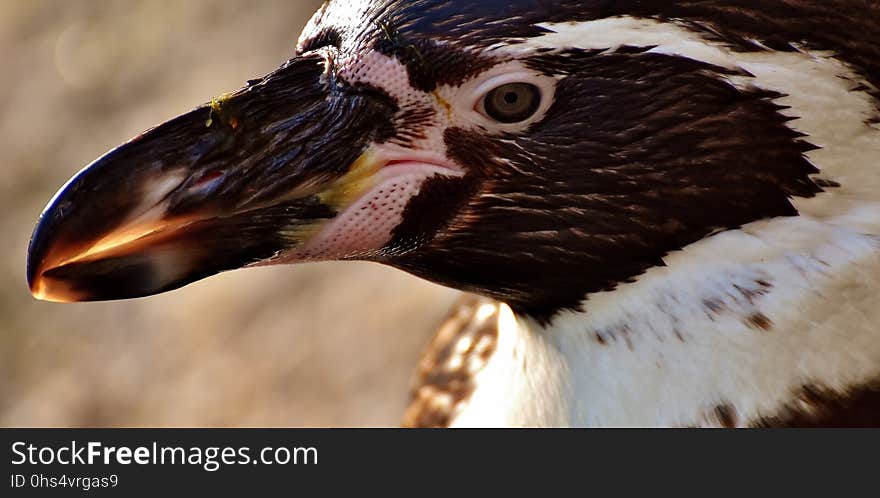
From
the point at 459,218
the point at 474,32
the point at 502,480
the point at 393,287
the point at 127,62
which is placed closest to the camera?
the point at 474,32

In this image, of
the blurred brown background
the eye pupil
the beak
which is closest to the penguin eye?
the eye pupil

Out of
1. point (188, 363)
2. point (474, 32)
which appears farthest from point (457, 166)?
point (188, 363)

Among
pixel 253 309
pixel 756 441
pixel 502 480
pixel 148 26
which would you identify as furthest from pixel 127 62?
pixel 756 441

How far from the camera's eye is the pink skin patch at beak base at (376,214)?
150 cm

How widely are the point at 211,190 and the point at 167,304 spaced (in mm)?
2147

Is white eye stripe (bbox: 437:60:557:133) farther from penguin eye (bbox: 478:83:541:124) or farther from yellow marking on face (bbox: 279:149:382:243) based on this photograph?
yellow marking on face (bbox: 279:149:382:243)

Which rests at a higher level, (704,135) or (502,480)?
(704,135)

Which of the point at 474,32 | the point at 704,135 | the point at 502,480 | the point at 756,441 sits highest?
the point at 474,32

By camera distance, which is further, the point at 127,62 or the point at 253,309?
the point at 127,62

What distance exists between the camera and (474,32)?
1427 mm

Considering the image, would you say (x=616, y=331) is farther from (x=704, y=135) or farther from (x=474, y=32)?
(x=474, y=32)

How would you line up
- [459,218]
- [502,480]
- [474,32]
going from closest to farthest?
[474,32] → [459,218] → [502,480]

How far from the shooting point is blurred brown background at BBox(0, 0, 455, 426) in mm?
3248

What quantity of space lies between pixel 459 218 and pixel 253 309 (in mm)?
1961
